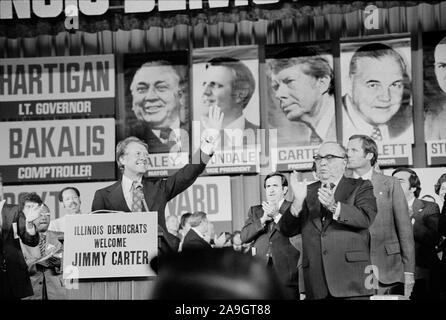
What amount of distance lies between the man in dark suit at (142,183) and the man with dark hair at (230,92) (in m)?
0.03

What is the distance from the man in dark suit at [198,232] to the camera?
3.48 metres

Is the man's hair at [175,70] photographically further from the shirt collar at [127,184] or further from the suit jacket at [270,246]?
the suit jacket at [270,246]

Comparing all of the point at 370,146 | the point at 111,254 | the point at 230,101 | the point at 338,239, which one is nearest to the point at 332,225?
the point at 338,239

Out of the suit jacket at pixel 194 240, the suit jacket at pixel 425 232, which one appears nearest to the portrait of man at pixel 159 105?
the suit jacket at pixel 194 240

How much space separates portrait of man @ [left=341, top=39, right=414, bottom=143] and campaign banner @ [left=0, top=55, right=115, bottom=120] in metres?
0.95

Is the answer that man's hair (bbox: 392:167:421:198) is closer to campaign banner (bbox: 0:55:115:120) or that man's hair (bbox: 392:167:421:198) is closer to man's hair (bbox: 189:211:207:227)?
man's hair (bbox: 189:211:207:227)

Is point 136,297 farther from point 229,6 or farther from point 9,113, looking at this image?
point 229,6

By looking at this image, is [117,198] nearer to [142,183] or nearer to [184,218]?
[142,183]

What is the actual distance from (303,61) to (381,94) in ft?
1.10

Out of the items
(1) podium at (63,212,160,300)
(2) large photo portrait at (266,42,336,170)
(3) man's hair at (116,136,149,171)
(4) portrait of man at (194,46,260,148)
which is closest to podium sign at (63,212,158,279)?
(1) podium at (63,212,160,300)

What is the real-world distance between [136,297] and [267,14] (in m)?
1.23

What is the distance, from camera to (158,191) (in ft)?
11.6
